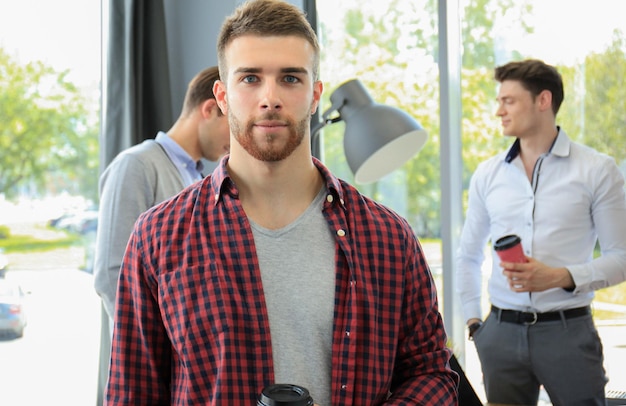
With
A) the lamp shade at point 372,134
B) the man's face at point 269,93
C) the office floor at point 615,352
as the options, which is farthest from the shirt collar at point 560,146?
the man's face at point 269,93

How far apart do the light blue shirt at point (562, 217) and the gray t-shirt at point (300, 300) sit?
1.68 meters

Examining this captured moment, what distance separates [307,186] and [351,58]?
2.82 meters

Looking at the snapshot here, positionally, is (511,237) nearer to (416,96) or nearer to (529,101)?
(529,101)

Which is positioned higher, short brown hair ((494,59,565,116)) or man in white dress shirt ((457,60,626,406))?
short brown hair ((494,59,565,116))

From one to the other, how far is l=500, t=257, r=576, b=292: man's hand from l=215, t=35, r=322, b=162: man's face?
57.2 inches

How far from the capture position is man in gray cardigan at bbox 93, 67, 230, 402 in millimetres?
2410

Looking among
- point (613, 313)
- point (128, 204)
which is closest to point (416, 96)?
point (613, 313)

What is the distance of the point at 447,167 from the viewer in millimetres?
3854

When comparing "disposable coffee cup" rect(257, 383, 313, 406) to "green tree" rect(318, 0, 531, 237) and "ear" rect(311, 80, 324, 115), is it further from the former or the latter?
"green tree" rect(318, 0, 531, 237)

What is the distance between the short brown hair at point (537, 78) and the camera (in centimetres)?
307

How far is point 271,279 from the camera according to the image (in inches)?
53.4

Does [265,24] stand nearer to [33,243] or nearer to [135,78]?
[135,78]

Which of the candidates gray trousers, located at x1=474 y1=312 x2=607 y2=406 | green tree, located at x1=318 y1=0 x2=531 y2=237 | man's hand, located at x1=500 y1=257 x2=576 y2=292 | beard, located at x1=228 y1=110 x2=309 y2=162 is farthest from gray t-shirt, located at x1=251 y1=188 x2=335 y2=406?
green tree, located at x1=318 y1=0 x2=531 y2=237

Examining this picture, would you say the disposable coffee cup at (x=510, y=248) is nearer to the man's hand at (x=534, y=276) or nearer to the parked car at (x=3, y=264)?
the man's hand at (x=534, y=276)
